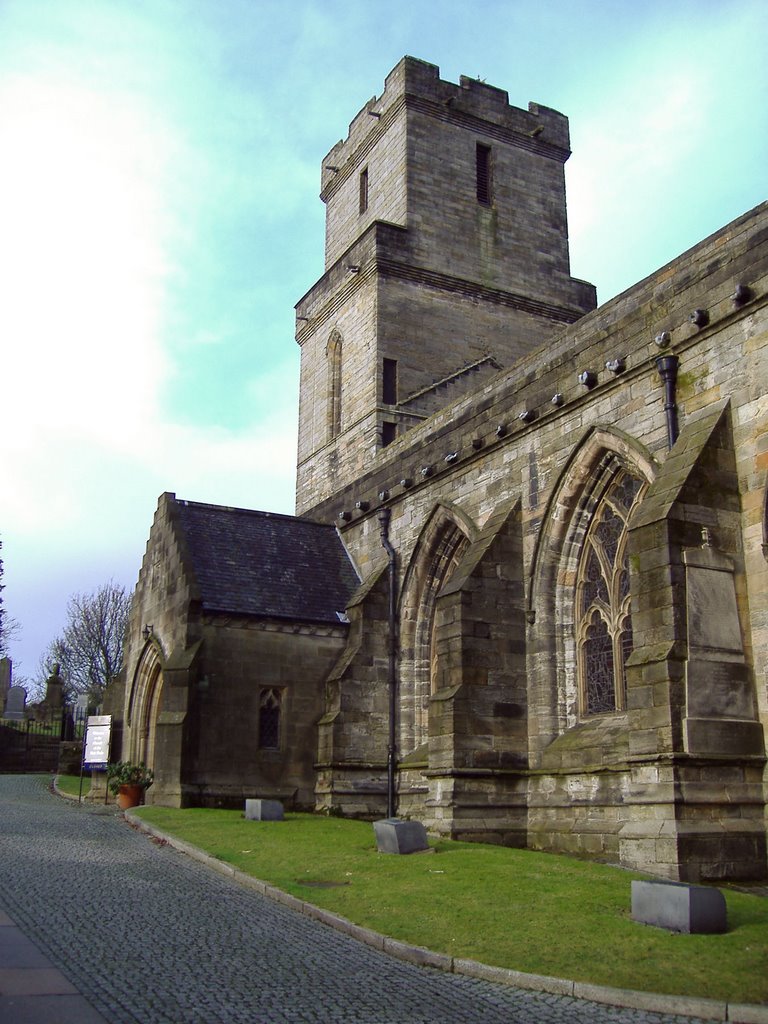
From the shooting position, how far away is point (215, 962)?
325 inches

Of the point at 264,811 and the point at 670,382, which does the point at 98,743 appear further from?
the point at 670,382

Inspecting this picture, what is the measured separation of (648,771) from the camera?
1233 cm

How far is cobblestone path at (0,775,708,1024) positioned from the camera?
7.00m

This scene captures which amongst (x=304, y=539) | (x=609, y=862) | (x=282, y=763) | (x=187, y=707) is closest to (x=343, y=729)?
(x=282, y=763)

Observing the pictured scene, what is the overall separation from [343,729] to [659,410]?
9.62m

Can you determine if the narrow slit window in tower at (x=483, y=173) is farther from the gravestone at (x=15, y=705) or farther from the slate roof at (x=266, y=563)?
the gravestone at (x=15, y=705)

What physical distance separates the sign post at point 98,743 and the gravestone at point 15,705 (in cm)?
2307

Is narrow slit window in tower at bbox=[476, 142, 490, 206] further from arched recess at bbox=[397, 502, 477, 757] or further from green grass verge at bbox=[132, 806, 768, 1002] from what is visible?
green grass verge at bbox=[132, 806, 768, 1002]

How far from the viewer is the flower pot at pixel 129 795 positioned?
21.5m

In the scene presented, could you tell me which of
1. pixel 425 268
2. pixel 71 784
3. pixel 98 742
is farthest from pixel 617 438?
pixel 71 784

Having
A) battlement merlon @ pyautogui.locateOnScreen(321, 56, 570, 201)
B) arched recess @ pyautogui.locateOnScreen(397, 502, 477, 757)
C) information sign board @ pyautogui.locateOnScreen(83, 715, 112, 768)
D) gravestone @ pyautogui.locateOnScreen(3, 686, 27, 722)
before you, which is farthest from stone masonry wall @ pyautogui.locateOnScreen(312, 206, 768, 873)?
gravestone @ pyautogui.locateOnScreen(3, 686, 27, 722)

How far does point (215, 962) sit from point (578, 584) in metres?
10.2

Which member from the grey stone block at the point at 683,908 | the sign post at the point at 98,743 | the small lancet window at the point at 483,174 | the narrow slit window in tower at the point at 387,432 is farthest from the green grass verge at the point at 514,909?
the small lancet window at the point at 483,174

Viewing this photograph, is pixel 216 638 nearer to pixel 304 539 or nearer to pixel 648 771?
pixel 304 539
